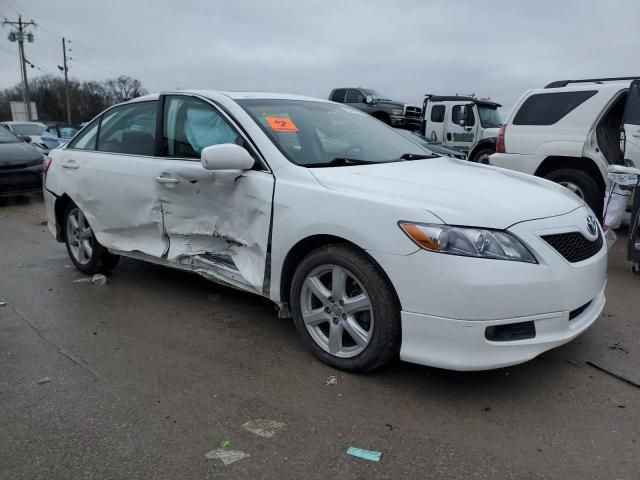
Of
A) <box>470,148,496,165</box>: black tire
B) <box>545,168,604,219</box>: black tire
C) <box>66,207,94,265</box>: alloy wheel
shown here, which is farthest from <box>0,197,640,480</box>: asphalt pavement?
<box>470,148,496,165</box>: black tire

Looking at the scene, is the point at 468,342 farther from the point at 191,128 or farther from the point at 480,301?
the point at 191,128

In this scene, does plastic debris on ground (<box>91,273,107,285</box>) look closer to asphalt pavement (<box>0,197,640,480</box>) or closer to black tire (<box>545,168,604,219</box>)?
asphalt pavement (<box>0,197,640,480</box>)

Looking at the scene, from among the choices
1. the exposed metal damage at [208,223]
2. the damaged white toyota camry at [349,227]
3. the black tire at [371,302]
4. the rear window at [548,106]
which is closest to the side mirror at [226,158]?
the damaged white toyota camry at [349,227]

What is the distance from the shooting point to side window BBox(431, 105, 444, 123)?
1639 cm

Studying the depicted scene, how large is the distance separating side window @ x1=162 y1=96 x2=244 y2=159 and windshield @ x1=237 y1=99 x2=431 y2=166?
0.72ft

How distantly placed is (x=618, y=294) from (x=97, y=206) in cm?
455

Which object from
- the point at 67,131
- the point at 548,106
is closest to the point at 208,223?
the point at 548,106

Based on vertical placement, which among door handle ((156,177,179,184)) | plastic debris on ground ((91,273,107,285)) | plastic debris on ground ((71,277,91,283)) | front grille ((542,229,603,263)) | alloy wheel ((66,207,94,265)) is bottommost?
plastic debris on ground ((71,277,91,283))

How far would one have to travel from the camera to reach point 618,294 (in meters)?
4.70

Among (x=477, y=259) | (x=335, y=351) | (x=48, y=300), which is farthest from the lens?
(x=48, y=300)

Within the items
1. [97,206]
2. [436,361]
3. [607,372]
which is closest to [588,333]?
[607,372]

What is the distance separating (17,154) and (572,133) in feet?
→ 30.0

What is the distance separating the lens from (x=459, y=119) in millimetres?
15922

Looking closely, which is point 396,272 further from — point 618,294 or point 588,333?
point 618,294
